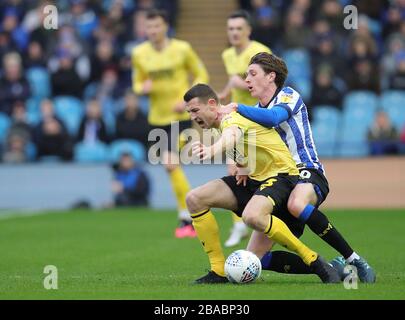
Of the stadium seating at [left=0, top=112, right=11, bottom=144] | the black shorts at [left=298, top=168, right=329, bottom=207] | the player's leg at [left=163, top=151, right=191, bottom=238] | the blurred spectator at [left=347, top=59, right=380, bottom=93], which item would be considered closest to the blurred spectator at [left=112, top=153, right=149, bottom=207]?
the stadium seating at [left=0, top=112, right=11, bottom=144]

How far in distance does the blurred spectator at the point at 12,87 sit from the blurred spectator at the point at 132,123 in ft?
8.22

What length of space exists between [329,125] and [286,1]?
13.7ft

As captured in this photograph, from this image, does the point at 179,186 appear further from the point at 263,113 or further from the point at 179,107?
the point at 263,113

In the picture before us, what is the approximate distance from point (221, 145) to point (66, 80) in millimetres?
12941

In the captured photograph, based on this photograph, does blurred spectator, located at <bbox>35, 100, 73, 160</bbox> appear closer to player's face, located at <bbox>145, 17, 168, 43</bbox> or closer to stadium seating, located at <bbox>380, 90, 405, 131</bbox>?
player's face, located at <bbox>145, 17, 168, 43</bbox>

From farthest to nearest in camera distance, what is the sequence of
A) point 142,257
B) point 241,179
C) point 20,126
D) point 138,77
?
point 20,126
point 138,77
point 142,257
point 241,179

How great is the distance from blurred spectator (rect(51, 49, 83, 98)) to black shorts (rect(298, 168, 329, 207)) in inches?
483

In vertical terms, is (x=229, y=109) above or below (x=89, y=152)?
above

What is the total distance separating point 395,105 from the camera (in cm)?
1908

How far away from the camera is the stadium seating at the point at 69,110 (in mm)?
19688

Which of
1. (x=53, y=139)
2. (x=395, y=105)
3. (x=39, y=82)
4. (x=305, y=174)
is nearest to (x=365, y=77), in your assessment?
(x=395, y=105)

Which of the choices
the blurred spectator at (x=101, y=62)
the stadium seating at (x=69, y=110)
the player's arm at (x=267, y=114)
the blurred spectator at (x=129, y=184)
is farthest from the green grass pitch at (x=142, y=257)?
the blurred spectator at (x=101, y=62)
